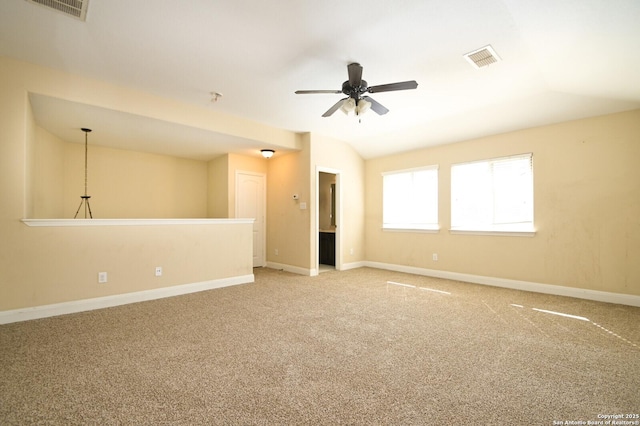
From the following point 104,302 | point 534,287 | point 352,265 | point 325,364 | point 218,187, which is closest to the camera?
point 325,364

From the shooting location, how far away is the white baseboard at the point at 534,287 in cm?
365

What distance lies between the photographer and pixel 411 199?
5.90 metres

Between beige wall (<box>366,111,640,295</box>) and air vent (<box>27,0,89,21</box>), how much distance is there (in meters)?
5.37

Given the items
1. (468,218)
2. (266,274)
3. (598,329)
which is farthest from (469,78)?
(266,274)

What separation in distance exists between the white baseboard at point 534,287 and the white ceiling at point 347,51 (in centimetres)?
244

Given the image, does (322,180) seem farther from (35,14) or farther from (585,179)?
(35,14)

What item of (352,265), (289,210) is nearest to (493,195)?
(352,265)

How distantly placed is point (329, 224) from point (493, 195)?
3.64 m

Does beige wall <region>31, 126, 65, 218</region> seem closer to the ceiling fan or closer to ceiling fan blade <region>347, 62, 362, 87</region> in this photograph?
the ceiling fan

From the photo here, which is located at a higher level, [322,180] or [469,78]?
[469,78]

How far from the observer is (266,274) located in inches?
223

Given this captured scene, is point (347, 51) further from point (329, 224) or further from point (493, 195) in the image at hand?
point (329, 224)

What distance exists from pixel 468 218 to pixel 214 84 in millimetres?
4667

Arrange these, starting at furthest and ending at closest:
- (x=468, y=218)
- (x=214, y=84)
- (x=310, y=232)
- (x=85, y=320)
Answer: (x=310, y=232)
(x=468, y=218)
(x=214, y=84)
(x=85, y=320)
